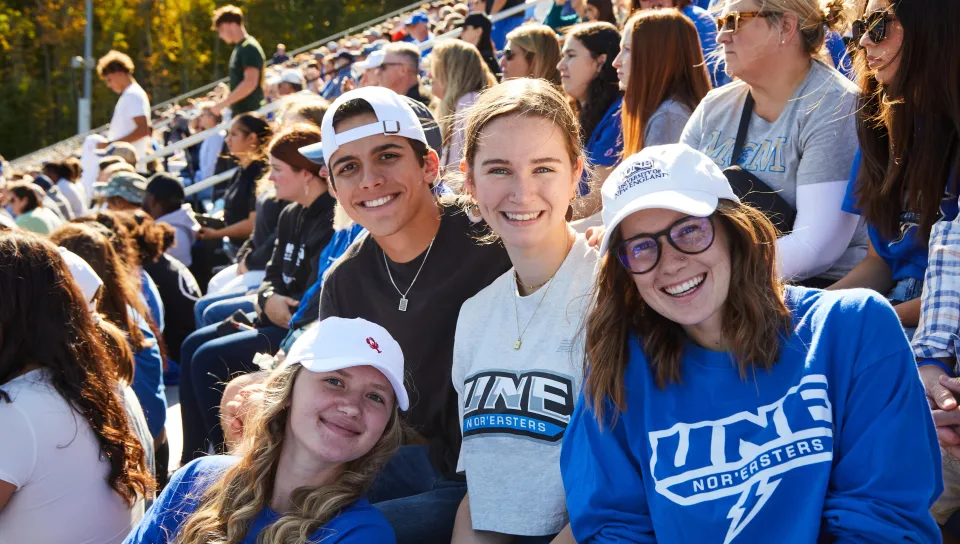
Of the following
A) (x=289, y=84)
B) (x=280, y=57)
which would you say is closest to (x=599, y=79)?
(x=289, y=84)

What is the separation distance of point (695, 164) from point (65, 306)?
196 centimetres

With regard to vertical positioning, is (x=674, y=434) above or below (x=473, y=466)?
above

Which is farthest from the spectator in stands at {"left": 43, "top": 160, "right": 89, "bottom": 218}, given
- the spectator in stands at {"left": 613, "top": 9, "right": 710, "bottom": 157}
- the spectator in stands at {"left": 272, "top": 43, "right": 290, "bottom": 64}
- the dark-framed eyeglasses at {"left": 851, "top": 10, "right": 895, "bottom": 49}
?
the spectator in stands at {"left": 272, "top": 43, "right": 290, "bottom": 64}

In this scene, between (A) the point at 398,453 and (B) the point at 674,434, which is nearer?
(B) the point at 674,434

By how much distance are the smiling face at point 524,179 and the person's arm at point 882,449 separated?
95 cm

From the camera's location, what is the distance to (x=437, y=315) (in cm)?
311

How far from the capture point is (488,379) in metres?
2.62

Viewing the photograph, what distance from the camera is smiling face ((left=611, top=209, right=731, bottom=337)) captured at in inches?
83.9

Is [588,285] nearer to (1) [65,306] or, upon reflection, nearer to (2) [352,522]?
(2) [352,522]

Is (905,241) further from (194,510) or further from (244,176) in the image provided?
(244,176)

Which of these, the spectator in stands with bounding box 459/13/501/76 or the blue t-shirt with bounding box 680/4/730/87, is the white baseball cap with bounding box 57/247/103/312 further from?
the spectator in stands with bounding box 459/13/501/76

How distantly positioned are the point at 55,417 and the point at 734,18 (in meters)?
2.57

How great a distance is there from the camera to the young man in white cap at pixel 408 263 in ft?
10.1

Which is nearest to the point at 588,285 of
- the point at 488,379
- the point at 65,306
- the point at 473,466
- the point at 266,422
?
the point at 488,379
